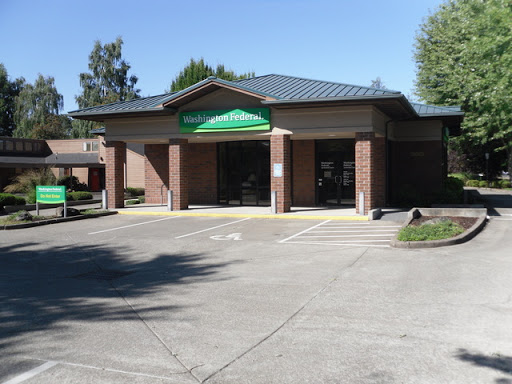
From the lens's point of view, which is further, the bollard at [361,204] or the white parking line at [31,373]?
the bollard at [361,204]

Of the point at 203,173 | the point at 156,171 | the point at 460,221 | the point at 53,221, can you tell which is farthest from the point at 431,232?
the point at 156,171

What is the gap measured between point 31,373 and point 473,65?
92.4 feet

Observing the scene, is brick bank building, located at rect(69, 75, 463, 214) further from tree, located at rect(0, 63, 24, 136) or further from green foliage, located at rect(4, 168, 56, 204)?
tree, located at rect(0, 63, 24, 136)

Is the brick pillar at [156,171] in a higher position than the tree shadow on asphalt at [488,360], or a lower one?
higher

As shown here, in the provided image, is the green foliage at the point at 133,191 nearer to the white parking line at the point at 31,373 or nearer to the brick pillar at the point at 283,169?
the brick pillar at the point at 283,169

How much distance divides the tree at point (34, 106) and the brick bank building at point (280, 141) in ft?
131

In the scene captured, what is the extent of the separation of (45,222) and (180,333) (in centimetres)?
1288

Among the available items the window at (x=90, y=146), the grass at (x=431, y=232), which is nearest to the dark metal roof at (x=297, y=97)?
the grass at (x=431, y=232)

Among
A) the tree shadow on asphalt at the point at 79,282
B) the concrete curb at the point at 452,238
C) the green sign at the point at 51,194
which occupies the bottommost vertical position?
the tree shadow on asphalt at the point at 79,282

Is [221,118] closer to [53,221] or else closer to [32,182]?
[53,221]

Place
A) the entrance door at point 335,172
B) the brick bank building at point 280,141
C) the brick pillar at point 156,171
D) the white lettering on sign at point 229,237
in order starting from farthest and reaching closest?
1. the brick pillar at point 156,171
2. the entrance door at point 335,172
3. the brick bank building at point 280,141
4. the white lettering on sign at point 229,237

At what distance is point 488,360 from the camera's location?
4.68 m

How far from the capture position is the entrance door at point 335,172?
2170cm

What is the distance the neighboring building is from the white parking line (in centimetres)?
3700
